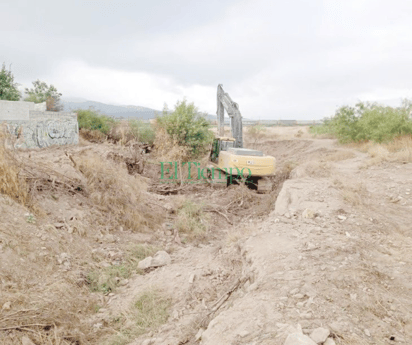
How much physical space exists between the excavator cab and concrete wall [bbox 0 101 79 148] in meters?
8.23

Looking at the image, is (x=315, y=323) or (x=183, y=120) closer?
(x=315, y=323)

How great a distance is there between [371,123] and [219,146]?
870cm

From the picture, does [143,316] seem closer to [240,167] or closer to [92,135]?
[240,167]

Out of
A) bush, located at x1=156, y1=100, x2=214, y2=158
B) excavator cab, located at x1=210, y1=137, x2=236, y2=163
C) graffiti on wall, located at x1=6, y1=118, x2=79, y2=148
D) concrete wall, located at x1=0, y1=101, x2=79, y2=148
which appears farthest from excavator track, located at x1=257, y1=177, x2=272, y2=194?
graffiti on wall, located at x1=6, y1=118, x2=79, y2=148

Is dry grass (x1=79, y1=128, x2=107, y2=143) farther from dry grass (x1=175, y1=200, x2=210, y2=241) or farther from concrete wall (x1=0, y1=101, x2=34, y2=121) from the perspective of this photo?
dry grass (x1=175, y1=200, x2=210, y2=241)

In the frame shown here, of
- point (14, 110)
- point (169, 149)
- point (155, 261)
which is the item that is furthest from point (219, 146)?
point (14, 110)

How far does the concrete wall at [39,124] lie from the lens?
46.1ft

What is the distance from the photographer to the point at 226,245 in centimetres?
512

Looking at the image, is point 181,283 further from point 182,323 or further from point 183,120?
point 183,120

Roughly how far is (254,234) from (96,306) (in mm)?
2542

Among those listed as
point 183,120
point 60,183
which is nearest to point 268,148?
point 183,120

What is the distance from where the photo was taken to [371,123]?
52.1 ft

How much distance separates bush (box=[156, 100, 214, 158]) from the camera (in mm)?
14250

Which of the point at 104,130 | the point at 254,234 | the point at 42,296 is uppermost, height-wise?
the point at 104,130
